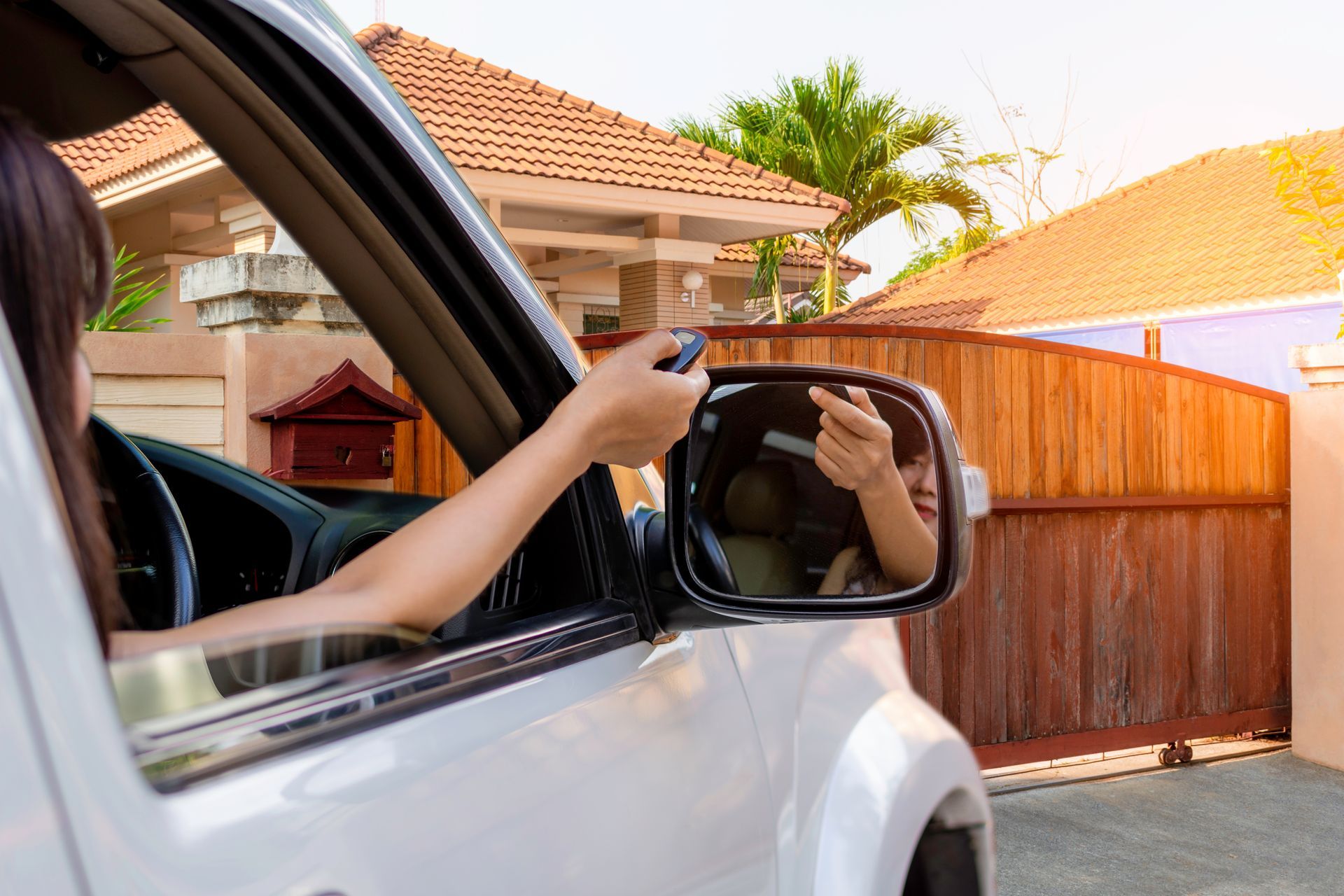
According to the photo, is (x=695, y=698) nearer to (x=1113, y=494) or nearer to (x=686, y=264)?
(x=1113, y=494)

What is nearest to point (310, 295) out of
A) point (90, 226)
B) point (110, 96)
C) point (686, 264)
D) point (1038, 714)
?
point (110, 96)

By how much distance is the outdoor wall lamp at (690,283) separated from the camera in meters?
13.4

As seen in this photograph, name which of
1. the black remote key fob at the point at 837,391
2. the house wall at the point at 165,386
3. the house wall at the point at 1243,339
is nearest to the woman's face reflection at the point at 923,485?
the black remote key fob at the point at 837,391

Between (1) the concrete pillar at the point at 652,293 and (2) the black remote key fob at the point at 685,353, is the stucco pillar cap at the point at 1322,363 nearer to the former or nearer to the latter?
(2) the black remote key fob at the point at 685,353

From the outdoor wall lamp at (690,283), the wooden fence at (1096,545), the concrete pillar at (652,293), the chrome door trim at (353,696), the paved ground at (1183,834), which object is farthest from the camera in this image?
the outdoor wall lamp at (690,283)

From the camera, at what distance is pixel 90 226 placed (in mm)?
799

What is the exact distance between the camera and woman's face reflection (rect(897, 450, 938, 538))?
1.44m

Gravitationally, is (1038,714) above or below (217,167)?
below

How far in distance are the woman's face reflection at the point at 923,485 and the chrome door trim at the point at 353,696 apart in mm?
400

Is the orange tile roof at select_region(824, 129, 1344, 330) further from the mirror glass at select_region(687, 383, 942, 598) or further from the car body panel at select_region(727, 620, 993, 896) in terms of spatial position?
the mirror glass at select_region(687, 383, 942, 598)

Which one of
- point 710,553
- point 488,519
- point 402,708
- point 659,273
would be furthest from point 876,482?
point 659,273

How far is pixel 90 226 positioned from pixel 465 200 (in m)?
0.46

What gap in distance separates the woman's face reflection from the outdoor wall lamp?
12.1 m

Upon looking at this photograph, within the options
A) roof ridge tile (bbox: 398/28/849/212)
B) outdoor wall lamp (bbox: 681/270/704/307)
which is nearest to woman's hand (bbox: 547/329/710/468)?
roof ridge tile (bbox: 398/28/849/212)
